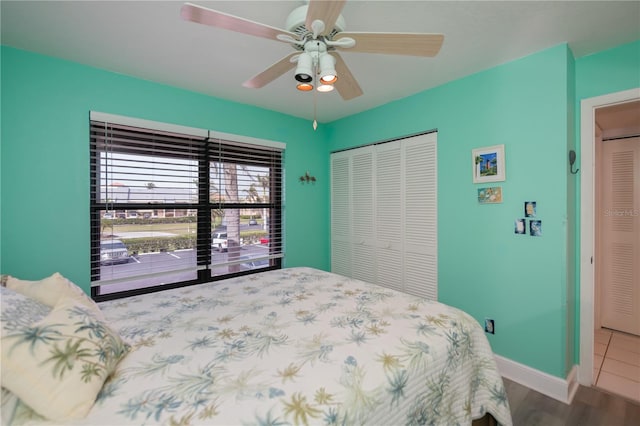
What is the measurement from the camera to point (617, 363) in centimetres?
237

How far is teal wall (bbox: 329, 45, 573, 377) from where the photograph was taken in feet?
6.48

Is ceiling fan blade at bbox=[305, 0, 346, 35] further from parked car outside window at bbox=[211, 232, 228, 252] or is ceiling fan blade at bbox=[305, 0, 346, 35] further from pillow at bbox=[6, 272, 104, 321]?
parked car outside window at bbox=[211, 232, 228, 252]

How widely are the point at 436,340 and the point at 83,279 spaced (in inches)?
101

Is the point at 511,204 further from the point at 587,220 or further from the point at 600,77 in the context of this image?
the point at 600,77

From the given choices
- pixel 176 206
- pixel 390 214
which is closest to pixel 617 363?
pixel 390 214

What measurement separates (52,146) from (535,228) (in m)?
3.63

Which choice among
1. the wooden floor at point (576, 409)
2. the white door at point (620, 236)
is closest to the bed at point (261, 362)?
the wooden floor at point (576, 409)

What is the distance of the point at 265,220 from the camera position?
3.31 metres

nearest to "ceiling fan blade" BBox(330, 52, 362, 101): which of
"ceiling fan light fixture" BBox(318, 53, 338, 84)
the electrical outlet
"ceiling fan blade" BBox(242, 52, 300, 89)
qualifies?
"ceiling fan light fixture" BBox(318, 53, 338, 84)

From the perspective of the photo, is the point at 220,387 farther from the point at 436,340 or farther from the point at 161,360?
the point at 436,340

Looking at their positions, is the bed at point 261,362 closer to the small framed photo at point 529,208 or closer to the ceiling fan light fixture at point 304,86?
the small framed photo at point 529,208

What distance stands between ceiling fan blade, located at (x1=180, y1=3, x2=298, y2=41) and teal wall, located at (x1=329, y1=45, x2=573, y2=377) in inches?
71.0

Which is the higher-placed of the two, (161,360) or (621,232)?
(621,232)

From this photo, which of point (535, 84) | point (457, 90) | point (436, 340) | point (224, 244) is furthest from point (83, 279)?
point (535, 84)
